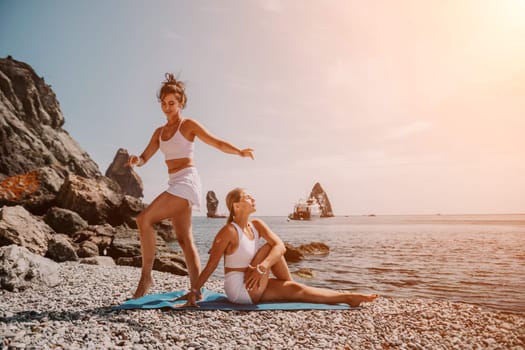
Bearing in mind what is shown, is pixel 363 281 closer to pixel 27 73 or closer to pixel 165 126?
pixel 165 126

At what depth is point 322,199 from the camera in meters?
174

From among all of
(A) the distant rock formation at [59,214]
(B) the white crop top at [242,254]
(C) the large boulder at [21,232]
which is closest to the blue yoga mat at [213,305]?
(B) the white crop top at [242,254]

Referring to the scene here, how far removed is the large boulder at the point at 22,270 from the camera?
21.5ft

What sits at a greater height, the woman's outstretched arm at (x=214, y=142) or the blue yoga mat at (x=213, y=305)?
the woman's outstretched arm at (x=214, y=142)

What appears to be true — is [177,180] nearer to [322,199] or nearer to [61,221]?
[61,221]

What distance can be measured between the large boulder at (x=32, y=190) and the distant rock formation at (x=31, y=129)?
2054 centimetres

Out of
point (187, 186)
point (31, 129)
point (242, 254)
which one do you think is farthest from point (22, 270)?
point (31, 129)

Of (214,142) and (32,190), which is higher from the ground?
(214,142)

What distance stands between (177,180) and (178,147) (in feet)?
1.72

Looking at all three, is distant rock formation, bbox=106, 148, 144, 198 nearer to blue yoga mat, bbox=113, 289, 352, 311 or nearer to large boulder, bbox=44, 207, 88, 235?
→ large boulder, bbox=44, 207, 88, 235

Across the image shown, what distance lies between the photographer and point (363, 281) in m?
13.0

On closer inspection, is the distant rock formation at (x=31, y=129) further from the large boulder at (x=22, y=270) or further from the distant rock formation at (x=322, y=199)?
the distant rock formation at (x=322, y=199)

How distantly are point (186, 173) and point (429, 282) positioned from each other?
11.2m

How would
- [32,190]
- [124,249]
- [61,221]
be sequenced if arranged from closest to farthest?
[124,249], [61,221], [32,190]
